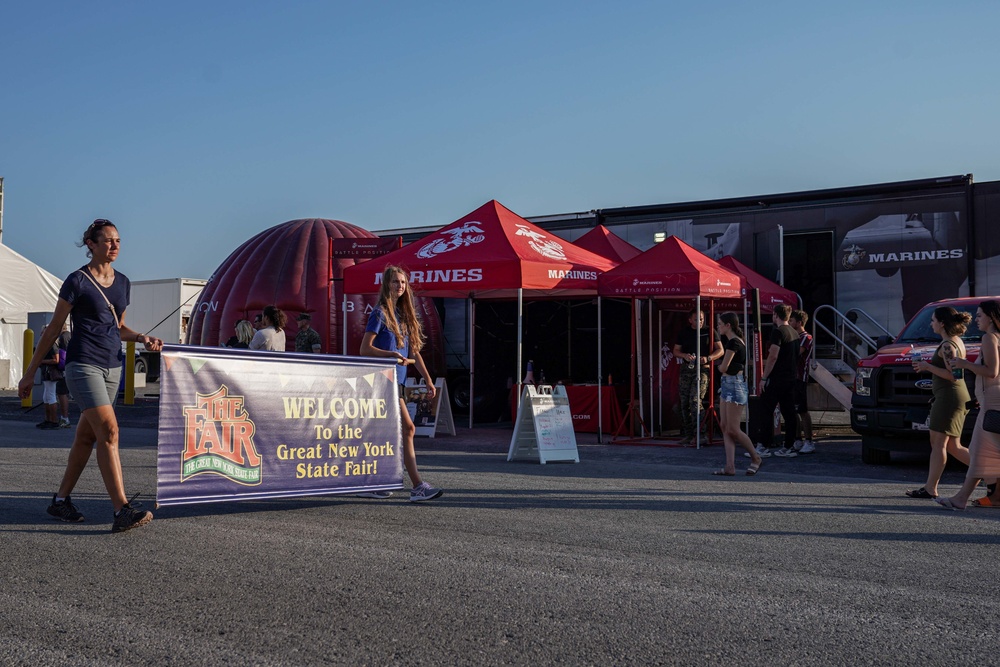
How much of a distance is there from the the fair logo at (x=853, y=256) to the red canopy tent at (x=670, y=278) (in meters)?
3.34

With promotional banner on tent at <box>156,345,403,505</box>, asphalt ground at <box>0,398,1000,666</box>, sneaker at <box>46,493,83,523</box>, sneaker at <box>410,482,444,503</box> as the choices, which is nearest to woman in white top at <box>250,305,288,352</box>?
asphalt ground at <box>0,398,1000,666</box>

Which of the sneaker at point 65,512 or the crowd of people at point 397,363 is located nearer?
the crowd of people at point 397,363

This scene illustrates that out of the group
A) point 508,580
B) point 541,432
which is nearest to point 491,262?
point 541,432

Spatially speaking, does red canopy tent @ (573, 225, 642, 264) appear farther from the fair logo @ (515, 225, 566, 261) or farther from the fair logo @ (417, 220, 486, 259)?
the fair logo @ (417, 220, 486, 259)

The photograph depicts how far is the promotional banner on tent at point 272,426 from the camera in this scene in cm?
625

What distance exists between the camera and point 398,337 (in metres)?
7.63

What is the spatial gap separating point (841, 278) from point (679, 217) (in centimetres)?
320

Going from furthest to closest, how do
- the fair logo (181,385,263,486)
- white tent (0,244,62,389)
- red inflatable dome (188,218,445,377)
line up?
1. white tent (0,244,62,389)
2. red inflatable dome (188,218,445,377)
3. the fair logo (181,385,263,486)

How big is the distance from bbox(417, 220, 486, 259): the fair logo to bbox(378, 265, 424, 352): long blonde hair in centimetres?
679

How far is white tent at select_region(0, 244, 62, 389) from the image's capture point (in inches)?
1276

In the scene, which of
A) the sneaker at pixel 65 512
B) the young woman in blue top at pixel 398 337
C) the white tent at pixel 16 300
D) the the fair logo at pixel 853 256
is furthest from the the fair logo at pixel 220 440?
the white tent at pixel 16 300

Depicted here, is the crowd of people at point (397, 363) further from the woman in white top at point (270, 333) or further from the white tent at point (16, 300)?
the white tent at point (16, 300)

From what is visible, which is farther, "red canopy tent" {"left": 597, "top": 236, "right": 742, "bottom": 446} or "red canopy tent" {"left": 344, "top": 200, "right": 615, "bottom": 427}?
"red canopy tent" {"left": 344, "top": 200, "right": 615, "bottom": 427}

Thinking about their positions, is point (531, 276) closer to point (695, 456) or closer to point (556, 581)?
point (695, 456)
